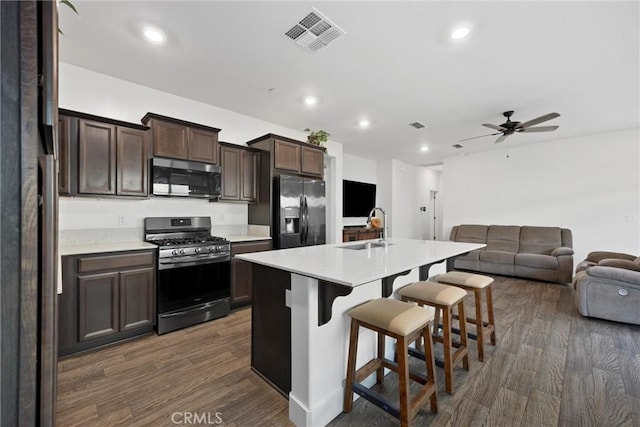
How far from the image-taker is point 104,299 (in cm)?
253

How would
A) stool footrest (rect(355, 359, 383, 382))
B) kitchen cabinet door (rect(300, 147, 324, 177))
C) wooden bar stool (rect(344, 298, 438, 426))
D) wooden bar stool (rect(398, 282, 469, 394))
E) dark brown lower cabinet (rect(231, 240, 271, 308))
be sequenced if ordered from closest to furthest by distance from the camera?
wooden bar stool (rect(344, 298, 438, 426)) < stool footrest (rect(355, 359, 383, 382)) < wooden bar stool (rect(398, 282, 469, 394)) < dark brown lower cabinet (rect(231, 240, 271, 308)) < kitchen cabinet door (rect(300, 147, 324, 177))

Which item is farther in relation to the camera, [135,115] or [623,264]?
[623,264]

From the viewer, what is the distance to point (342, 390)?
1.77 m

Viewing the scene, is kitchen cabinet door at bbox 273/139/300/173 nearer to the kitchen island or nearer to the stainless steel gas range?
the stainless steel gas range

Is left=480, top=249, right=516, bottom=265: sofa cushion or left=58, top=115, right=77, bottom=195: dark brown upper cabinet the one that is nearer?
left=58, top=115, right=77, bottom=195: dark brown upper cabinet

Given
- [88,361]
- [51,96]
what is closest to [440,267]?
[51,96]

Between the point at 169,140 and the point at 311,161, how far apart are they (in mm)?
1994

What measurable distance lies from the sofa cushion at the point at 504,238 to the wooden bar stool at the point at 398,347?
5156mm

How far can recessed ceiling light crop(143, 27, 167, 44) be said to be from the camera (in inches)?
→ 91.0

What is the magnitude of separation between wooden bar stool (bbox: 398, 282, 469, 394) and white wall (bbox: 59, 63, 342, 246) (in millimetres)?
2821

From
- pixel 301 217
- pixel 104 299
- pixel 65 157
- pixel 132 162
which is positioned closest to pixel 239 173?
pixel 301 217

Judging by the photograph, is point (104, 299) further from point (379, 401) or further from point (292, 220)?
point (379, 401)

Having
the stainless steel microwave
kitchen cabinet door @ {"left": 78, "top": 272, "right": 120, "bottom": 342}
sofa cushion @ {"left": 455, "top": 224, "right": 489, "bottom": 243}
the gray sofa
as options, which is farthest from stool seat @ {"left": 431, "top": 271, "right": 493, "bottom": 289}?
sofa cushion @ {"left": 455, "top": 224, "right": 489, "bottom": 243}

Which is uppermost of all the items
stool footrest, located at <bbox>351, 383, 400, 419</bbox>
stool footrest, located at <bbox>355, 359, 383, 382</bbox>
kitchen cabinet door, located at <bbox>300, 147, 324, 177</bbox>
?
kitchen cabinet door, located at <bbox>300, 147, 324, 177</bbox>
